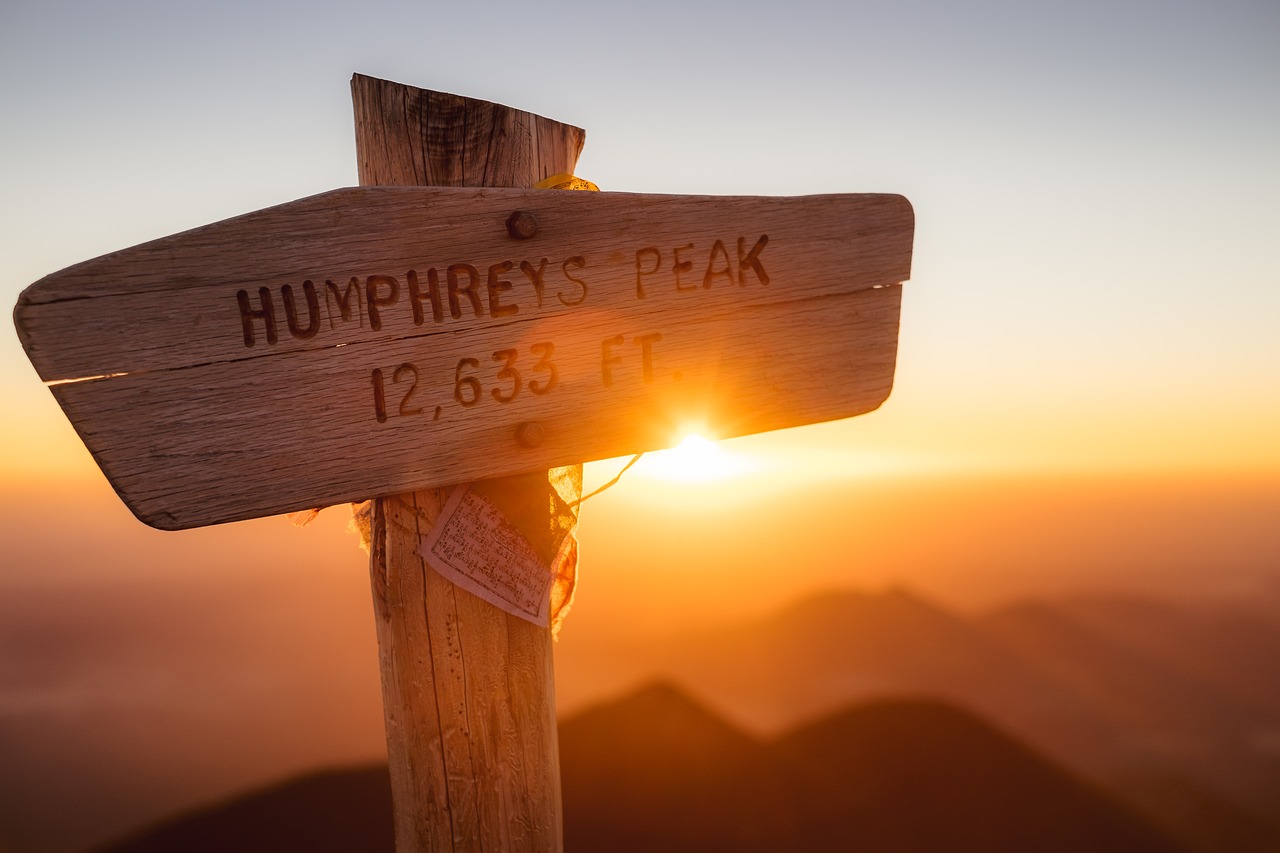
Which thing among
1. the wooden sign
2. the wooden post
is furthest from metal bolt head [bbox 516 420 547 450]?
the wooden post

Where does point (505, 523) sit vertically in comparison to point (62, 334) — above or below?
below

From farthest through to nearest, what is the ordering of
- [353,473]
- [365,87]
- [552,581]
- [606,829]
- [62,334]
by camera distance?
[606,829]
[552,581]
[365,87]
[353,473]
[62,334]

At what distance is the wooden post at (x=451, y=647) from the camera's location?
1.13 m

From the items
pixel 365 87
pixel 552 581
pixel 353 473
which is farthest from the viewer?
pixel 552 581

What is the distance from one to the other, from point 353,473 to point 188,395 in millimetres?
227

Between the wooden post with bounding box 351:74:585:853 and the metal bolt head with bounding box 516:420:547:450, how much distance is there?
124mm

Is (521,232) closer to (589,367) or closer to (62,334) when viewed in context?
(589,367)

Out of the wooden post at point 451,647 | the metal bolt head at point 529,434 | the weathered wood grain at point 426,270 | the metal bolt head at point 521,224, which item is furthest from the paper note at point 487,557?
the metal bolt head at point 521,224

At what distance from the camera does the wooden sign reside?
905 millimetres

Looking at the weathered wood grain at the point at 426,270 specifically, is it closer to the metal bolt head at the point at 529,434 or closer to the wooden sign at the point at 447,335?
the wooden sign at the point at 447,335

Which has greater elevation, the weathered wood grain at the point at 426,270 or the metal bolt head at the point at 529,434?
the weathered wood grain at the point at 426,270

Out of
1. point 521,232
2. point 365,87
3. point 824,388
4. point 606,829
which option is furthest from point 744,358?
point 606,829

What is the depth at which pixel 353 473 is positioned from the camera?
1009 mm

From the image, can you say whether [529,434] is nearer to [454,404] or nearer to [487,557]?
[454,404]
